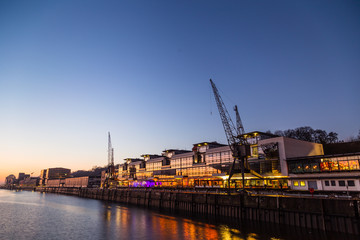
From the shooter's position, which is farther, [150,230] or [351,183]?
[351,183]

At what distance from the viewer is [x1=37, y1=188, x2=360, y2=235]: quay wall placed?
35.4 m

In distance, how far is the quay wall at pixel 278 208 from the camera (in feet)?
116

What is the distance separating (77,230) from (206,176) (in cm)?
6491

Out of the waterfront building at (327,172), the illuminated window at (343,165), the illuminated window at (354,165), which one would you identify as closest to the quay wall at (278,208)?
the waterfront building at (327,172)

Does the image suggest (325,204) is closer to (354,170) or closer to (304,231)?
(304,231)

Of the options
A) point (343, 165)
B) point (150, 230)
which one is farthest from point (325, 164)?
point (150, 230)

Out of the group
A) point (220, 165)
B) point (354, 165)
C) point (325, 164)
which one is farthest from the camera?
point (220, 165)

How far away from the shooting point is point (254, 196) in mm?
49250

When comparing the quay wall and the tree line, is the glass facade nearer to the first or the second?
the quay wall

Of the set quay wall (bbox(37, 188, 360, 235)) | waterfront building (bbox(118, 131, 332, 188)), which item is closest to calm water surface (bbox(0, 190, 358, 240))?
quay wall (bbox(37, 188, 360, 235))

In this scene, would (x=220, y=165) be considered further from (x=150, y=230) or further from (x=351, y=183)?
(x=150, y=230)

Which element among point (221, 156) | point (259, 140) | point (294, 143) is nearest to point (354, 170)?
point (294, 143)

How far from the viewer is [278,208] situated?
1735 inches

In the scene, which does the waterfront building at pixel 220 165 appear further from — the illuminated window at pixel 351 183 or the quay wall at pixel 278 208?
the quay wall at pixel 278 208
